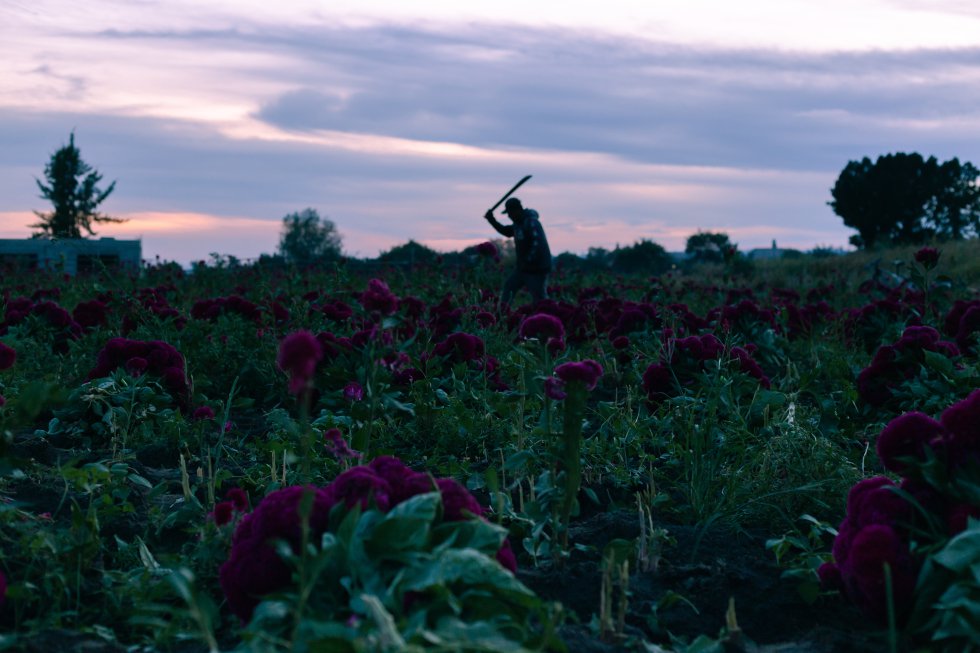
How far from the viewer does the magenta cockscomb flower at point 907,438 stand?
8.47 feet

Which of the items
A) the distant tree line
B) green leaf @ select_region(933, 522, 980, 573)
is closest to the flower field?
green leaf @ select_region(933, 522, 980, 573)

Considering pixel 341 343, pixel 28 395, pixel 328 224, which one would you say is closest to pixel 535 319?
pixel 28 395

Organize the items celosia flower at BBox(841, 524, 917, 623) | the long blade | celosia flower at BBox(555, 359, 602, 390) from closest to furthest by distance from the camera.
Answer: celosia flower at BBox(841, 524, 917, 623) < celosia flower at BBox(555, 359, 602, 390) < the long blade

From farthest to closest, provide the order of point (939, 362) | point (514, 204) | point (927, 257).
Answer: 1. point (514, 204)
2. point (927, 257)
3. point (939, 362)

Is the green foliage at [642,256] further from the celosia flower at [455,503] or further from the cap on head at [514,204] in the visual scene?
the celosia flower at [455,503]

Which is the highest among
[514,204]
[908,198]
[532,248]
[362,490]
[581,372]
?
[908,198]

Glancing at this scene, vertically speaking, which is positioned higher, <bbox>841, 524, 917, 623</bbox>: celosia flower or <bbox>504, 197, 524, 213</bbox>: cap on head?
<bbox>504, 197, 524, 213</bbox>: cap on head

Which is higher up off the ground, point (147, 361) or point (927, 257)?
point (927, 257)

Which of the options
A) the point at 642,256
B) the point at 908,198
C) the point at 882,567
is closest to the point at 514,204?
the point at 882,567

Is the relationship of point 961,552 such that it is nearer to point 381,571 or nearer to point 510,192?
point 381,571

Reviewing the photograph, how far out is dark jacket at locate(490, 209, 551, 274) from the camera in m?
11.8

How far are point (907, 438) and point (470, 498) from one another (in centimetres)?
122

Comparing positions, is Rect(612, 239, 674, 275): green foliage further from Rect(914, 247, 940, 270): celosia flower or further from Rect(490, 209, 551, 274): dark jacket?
Rect(914, 247, 940, 270): celosia flower

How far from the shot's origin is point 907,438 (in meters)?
2.60
